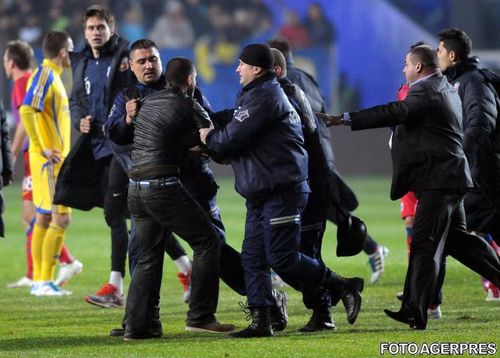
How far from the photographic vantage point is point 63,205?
11.7 metres

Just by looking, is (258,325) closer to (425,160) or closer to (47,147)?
(425,160)

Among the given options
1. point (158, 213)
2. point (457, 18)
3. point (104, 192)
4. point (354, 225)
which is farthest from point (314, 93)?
point (457, 18)

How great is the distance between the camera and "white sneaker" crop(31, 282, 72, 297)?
40.2 ft

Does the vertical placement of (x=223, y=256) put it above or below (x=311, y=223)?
below

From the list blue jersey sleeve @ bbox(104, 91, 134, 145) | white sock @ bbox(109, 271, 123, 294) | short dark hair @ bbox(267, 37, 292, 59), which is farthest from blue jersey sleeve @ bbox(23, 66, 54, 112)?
blue jersey sleeve @ bbox(104, 91, 134, 145)

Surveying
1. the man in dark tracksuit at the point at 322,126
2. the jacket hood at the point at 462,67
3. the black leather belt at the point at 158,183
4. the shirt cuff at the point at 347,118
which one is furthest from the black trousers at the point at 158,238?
the man in dark tracksuit at the point at 322,126

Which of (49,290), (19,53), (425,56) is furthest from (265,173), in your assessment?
(19,53)

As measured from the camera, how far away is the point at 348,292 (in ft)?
30.8

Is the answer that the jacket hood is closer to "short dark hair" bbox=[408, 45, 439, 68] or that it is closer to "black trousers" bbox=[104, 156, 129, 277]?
"short dark hair" bbox=[408, 45, 439, 68]

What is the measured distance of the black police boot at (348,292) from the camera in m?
9.36

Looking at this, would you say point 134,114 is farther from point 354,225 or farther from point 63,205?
point 63,205

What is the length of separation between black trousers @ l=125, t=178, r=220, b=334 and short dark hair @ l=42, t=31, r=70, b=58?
376 centimetres

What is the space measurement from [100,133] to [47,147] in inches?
53.7

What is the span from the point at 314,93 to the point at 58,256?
2.78 metres
